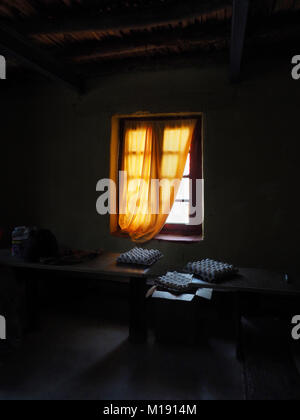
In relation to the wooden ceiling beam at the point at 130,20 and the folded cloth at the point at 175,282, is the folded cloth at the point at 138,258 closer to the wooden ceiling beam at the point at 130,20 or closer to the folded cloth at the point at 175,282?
the folded cloth at the point at 175,282

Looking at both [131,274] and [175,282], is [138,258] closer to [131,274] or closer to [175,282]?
[131,274]

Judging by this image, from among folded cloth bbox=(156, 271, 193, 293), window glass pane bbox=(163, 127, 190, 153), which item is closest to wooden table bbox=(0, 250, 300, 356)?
folded cloth bbox=(156, 271, 193, 293)

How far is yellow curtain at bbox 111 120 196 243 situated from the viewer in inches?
154

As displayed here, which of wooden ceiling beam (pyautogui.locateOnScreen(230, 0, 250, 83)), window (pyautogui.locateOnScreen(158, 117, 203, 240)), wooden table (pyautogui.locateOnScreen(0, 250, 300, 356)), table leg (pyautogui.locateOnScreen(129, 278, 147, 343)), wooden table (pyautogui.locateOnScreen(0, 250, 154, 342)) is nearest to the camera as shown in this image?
wooden ceiling beam (pyautogui.locateOnScreen(230, 0, 250, 83))

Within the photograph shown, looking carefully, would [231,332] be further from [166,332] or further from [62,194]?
[62,194]

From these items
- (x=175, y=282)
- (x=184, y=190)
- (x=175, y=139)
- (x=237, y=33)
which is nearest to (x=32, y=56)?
(x=175, y=139)

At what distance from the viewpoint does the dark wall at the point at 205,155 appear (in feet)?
11.9

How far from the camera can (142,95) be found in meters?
4.07

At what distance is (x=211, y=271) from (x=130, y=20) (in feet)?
8.19

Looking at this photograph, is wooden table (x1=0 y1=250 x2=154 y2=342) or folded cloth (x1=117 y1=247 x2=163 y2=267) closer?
wooden table (x1=0 y1=250 x2=154 y2=342)

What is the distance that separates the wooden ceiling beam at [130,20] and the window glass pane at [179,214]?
219 cm

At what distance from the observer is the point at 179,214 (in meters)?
4.18

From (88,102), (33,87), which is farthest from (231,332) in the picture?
(33,87)

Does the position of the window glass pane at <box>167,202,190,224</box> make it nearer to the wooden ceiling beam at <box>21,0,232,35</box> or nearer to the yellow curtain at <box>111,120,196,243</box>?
the yellow curtain at <box>111,120,196,243</box>
